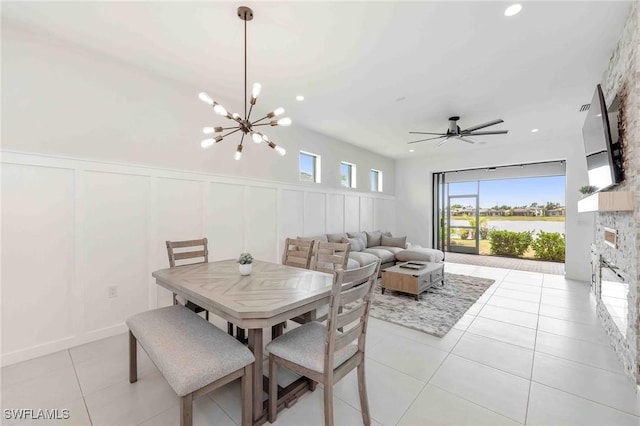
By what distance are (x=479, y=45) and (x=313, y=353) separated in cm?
310

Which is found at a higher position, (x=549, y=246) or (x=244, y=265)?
(x=244, y=265)

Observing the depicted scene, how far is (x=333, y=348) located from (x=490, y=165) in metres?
6.64

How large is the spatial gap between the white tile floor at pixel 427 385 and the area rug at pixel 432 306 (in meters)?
0.20

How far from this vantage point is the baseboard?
2324mm

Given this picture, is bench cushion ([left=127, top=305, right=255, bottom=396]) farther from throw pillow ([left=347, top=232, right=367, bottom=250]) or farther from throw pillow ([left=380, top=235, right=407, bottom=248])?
throw pillow ([left=380, top=235, right=407, bottom=248])

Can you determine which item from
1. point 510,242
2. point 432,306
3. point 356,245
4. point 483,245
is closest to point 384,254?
point 356,245

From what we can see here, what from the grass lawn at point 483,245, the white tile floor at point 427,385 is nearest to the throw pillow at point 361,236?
the white tile floor at point 427,385

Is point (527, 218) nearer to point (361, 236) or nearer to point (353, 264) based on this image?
point (361, 236)

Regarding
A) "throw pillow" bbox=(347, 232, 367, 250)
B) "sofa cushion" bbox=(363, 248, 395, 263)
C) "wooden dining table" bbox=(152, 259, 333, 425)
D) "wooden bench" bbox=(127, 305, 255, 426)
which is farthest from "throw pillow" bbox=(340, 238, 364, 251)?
"wooden bench" bbox=(127, 305, 255, 426)

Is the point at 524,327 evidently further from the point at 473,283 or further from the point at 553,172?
the point at 553,172

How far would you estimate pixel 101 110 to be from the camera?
278 centimetres

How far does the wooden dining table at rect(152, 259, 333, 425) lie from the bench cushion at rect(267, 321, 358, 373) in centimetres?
13

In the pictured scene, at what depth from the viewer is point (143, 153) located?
3.07 metres

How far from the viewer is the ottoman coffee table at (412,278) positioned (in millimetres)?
3943
